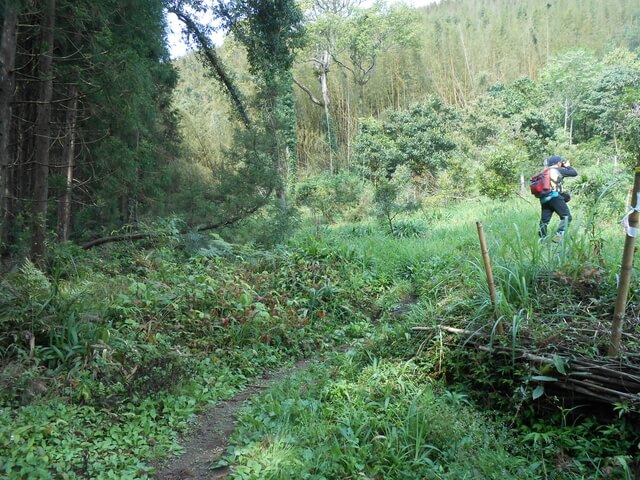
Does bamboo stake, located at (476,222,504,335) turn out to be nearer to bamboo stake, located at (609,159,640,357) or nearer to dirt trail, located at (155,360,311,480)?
bamboo stake, located at (609,159,640,357)

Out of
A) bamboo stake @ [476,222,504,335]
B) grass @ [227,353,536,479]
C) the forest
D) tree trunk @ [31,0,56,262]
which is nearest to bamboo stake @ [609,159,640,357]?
the forest

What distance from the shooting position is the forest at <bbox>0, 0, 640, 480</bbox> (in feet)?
8.36

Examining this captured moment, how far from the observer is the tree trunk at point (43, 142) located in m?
5.19

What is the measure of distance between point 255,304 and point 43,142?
3.16 meters

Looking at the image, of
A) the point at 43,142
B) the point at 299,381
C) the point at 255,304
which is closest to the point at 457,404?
the point at 299,381

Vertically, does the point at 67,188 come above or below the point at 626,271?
above

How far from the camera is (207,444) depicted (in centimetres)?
288

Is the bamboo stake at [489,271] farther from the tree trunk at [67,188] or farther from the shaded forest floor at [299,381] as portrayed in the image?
the tree trunk at [67,188]

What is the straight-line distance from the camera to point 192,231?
718 centimetres

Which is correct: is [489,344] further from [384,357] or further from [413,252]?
[413,252]

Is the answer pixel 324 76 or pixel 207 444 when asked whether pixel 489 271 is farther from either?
pixel 324 76

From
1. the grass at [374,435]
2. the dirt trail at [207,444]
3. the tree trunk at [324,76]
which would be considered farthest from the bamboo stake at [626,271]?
the tree trunk at [324,76]

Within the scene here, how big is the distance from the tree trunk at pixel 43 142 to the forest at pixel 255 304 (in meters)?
0.03

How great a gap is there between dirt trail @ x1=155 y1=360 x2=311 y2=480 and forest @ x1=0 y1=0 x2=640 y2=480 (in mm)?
15
